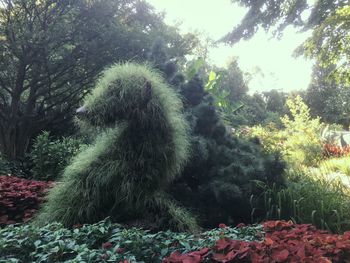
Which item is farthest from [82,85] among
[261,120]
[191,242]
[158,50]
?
[261,120]

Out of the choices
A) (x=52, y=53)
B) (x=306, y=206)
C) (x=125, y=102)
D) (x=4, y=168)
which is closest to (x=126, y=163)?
(x=125, y=102)

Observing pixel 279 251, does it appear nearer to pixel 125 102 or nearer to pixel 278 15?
pixel 125 102

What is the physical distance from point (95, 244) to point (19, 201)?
2.11 m

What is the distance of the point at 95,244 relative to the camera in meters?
2.58

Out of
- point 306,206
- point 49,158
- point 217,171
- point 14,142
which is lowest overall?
point 306,206

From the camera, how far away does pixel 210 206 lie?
4254 millimetres

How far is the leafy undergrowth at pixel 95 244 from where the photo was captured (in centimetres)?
215

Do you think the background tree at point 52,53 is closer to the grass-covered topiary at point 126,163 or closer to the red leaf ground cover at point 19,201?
the red leaf ground cover at point 19,201

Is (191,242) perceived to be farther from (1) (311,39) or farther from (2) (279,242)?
(1) (311,39)

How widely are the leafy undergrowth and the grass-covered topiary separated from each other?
631 millimetres

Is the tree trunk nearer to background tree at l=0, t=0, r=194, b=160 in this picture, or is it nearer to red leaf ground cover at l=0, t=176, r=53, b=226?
background tree at l=0, t=0, r=194, b=160

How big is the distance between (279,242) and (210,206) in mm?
2112

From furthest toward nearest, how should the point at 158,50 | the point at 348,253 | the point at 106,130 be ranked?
1. the point at 158,50
2. the point at 106,130
3. the point at 348,253

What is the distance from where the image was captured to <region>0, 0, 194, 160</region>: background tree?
26.2ft
